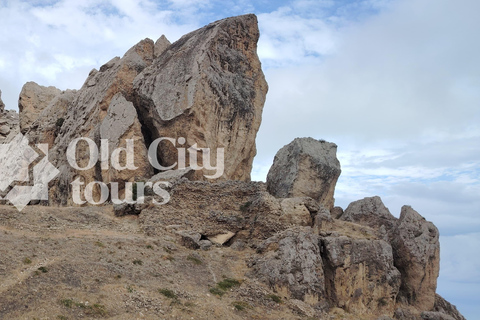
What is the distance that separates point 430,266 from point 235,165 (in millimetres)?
14733

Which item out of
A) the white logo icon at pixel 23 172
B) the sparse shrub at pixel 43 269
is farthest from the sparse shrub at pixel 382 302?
the white logo icon at pixel 23 172

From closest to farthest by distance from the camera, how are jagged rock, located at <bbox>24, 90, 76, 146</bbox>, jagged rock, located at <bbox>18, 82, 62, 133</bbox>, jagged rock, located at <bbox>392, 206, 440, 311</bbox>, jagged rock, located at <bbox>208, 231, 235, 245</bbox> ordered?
jagged rock, located at <bbox>208, 231, 235, 245</bbox>
jagged rock, located at <bbox>392, 206, 440, 311</bbox>
jagged rock, located at <bbox>24, 90, 76, 146</bbox>
jagged rock, located at <bbox>18, 82, 62, 133</bbox>

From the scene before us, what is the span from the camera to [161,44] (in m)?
43.8

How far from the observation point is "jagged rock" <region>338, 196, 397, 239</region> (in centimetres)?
3553

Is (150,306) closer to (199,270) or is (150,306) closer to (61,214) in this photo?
(199,270)

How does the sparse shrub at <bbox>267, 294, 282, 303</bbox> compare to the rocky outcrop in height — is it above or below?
below

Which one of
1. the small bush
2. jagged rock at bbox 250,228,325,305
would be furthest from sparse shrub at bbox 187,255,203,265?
jagged rock at bbox 250,228,325,305

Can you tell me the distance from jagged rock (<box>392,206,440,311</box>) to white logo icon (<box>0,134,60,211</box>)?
24.4 metres

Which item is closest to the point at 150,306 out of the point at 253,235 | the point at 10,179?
the point at 253,235

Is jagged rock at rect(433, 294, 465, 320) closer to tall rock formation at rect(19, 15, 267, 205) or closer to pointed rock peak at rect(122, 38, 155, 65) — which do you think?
tall rock formation at rect(19, 15, 267, 205)

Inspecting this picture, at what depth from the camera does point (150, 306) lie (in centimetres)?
1761

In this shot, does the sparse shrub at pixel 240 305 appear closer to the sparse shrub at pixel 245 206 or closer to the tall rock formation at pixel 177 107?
the sparse shrub at pixel 245 206

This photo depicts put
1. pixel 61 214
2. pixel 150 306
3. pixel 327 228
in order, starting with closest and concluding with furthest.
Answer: pixel 150 306
pixel 61 214
pixel 327 228

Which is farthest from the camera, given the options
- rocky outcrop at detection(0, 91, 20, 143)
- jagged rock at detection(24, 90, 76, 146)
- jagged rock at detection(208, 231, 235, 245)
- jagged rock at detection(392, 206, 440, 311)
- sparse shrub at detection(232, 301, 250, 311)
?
rocky outcrop at detection(0, 91, 20, 143)
